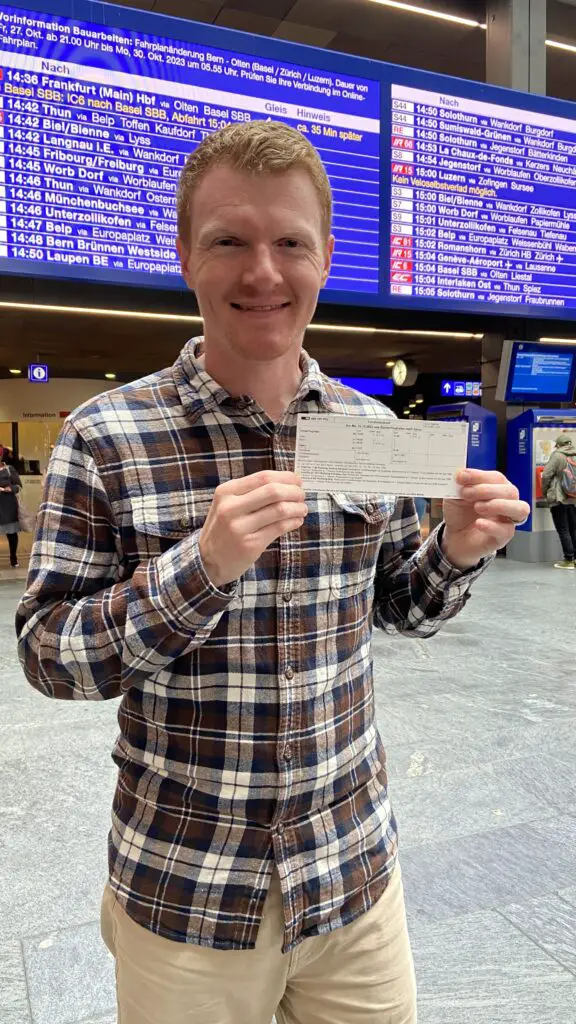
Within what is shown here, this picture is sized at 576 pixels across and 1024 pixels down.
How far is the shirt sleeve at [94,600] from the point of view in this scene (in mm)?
833

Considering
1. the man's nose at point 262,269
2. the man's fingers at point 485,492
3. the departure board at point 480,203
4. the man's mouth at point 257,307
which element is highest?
the departure board at point 480,203

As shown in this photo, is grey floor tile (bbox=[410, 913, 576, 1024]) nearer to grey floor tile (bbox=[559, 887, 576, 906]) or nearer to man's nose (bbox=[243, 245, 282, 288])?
grey floor tile (bbox=[559, 887, 576, 906])

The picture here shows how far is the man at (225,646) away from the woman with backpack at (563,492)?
7.42 metres

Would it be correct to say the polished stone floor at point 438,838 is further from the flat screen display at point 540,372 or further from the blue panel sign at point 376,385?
the blue panel sign at point 376,385

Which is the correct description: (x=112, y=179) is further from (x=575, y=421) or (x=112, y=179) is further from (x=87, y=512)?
(x=575, y=421)

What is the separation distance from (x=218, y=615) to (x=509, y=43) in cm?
851

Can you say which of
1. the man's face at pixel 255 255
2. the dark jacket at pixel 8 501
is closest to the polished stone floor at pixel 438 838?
the man's face at pixel 255 255

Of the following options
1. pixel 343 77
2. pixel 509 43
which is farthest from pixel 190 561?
pixel 509 43

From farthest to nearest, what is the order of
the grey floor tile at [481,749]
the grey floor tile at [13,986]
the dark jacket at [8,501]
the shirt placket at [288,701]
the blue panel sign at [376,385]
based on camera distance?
the blue panel sign at [376,385]
the dark jacket at [8,501]
the grey floor tile at [481,749]
the grey floor tile at [13,986]
the shirt placket at [288,701]

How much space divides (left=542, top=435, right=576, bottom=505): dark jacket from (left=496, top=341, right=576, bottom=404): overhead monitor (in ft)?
2.93

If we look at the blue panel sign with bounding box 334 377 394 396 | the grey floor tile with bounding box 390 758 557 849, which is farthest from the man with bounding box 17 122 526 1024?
the blue panel sign with bounding box 334 377 394 396

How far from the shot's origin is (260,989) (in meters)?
0.93

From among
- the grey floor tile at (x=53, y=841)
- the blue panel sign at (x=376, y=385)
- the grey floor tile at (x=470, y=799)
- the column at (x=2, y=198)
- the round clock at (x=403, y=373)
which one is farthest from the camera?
the blue panel sign at (x=376, y=385)

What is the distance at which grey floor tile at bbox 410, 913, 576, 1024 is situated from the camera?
5.57ft
